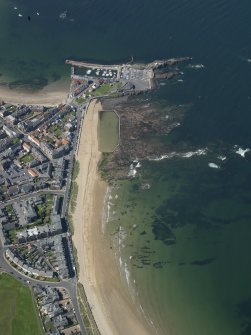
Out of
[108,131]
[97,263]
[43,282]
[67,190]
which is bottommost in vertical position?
[43,282]

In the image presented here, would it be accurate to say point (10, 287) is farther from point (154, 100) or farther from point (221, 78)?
point (221, 78)

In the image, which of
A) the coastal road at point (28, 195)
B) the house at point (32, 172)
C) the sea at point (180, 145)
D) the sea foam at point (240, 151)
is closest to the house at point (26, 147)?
the house at point (32, 172)

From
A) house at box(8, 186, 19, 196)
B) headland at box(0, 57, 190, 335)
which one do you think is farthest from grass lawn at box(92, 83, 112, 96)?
house at box(8, 186, 19, 196)

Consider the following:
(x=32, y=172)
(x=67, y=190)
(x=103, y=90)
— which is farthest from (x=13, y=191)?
(x=103, y=90)

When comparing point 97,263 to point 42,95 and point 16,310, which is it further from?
point 42,95

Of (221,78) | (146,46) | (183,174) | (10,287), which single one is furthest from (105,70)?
(10,287)

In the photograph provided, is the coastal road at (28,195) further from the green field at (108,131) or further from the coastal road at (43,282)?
the green field at (108,131)
